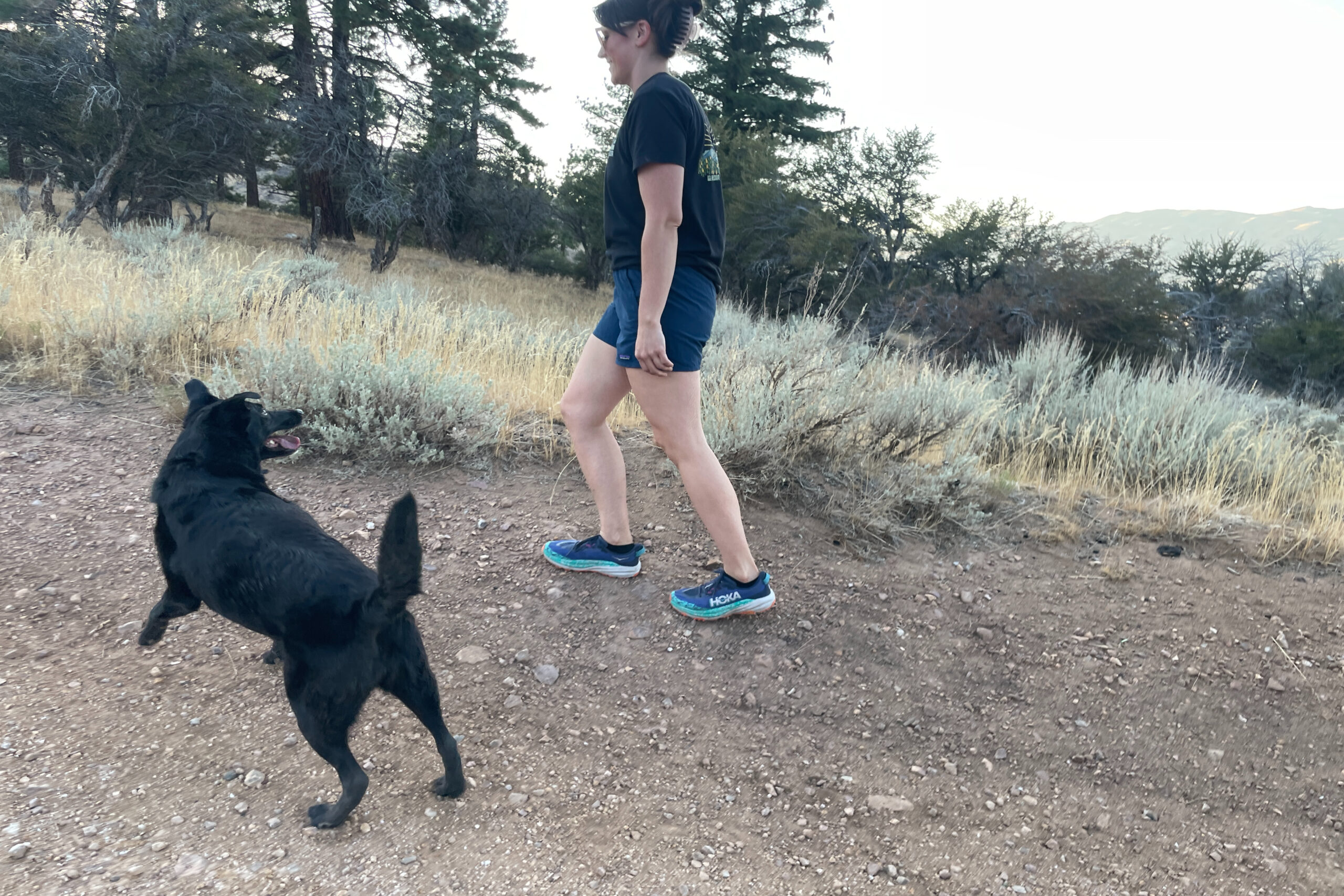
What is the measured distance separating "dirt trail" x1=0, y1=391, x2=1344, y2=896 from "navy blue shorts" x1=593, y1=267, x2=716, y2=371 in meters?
1.02

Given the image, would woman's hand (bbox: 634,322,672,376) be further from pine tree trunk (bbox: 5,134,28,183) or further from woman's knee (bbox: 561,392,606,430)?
pine tree trunk (bbox: 5,134,28,183)

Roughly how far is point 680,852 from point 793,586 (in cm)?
131

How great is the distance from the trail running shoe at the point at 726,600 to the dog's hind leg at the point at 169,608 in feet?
5.05

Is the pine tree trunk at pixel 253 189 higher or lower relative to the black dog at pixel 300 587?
higher

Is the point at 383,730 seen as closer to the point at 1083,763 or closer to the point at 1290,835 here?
the point at 1083,763

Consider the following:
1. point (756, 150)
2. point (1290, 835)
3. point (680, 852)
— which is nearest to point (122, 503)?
point (680, 852)

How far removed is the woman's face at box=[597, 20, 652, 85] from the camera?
7.18 ft

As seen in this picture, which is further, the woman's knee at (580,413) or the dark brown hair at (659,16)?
the woman's knee at (580,413)

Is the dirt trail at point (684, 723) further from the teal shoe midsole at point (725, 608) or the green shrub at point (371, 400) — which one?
the green shrub at point (371, 400)

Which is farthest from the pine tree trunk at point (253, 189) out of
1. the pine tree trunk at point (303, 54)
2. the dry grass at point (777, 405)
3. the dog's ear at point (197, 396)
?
the dog's ear at point (197, 396)

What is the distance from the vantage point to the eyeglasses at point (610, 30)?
2191mm

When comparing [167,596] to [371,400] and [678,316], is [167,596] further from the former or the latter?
[371,400]

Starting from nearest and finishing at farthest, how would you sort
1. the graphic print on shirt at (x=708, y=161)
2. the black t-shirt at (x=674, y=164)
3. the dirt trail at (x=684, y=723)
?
the dirt trail at (x=684, y=723) < the black t-shirt at (x=674, y=164) < the graphic print on shirt at (x=708, y=161)

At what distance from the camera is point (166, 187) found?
14.0 m
